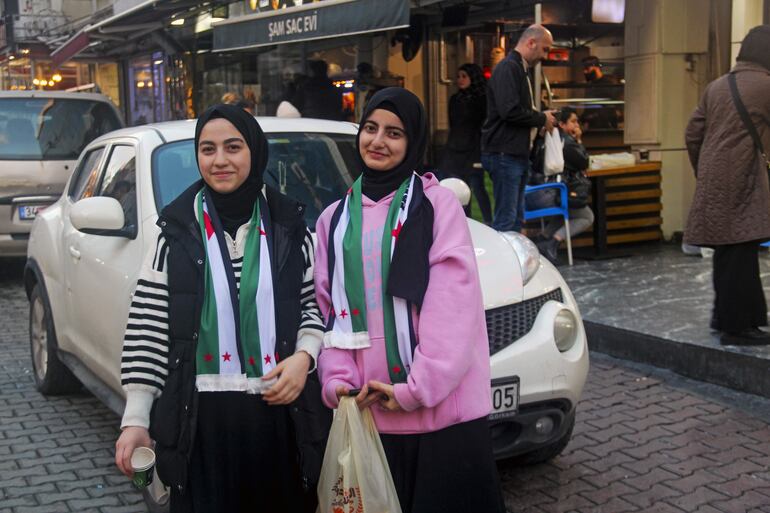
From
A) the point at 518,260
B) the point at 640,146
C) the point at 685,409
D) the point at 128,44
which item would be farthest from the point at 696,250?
the point at 128,44

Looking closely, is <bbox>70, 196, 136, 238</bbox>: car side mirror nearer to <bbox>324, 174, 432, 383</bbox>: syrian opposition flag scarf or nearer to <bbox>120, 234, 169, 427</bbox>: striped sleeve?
<bbox>120, 234, 169, 427</bbox>: striped sleeve

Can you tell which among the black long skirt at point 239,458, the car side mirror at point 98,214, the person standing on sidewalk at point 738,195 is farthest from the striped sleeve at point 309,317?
the person standing on sidewalk at point 738,195

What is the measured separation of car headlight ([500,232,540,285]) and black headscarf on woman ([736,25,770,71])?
7.36 feet

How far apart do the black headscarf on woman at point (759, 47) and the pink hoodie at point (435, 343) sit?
13.7ft

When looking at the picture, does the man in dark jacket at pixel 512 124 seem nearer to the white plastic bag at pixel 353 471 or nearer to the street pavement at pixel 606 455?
the street pavement at pixel 606 455

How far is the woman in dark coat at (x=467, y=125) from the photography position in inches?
443

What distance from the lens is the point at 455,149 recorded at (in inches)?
450

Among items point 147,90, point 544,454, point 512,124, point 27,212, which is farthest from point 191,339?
point 147,90

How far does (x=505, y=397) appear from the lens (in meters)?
4.35

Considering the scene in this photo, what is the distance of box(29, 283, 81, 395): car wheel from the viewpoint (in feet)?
21.5

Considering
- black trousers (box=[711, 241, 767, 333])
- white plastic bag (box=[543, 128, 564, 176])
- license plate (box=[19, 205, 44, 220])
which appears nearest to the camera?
black trousers (box=[711, 241, 767, 333])

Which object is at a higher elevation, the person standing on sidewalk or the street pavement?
the person standing on sidewalk

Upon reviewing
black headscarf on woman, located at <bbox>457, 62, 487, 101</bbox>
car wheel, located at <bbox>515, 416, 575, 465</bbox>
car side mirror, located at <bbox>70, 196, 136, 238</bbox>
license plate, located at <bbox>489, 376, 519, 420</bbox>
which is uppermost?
black headscarf on woman, located at <bbox>457, 62, 487, 101</bbox>

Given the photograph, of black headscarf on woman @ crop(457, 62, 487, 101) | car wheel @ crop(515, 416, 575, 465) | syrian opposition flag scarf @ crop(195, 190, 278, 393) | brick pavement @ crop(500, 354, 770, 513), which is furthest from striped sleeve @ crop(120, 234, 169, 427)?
black headscarf on woman @ crop(457, 62, 487, 101)
